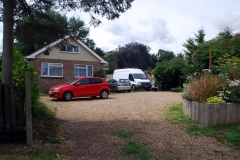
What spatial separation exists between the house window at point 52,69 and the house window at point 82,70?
1.50 meters

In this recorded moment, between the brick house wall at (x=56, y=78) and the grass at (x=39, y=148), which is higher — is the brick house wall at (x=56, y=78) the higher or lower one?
the higher one

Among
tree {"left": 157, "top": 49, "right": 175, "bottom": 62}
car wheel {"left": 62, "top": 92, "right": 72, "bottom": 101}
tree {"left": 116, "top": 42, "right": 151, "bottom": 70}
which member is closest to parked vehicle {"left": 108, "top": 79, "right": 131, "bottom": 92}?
car wheel {"left": 62, "top": 92, "right": 72, "bottom": 101}

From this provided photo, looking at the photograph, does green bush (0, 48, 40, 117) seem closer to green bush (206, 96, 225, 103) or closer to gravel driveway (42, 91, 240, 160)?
gravel driveway (42, 91, 240, 160)

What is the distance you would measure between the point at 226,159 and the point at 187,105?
3.79m

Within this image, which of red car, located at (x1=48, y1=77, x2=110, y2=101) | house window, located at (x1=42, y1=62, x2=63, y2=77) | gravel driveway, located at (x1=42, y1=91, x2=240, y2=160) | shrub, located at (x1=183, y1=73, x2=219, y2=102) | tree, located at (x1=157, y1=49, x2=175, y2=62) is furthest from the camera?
tree, located at (x1=157, y1=49, x2=175, y2=62)

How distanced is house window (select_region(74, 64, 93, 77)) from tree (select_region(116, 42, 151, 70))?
19505 mm

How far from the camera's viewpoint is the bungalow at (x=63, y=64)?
23.0 metres

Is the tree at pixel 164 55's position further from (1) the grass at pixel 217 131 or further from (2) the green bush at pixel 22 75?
(2) the green bush at pixel 22 75

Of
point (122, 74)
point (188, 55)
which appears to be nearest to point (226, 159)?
point (122, 74)

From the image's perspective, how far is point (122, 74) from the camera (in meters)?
29.5

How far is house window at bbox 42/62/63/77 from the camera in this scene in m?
23.4

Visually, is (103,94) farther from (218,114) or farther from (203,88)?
(218,114)

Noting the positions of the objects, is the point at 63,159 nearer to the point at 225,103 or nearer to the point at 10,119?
the point at 10,119

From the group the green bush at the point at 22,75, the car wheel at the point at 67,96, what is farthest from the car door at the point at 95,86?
the green bush at the point at 22,75
